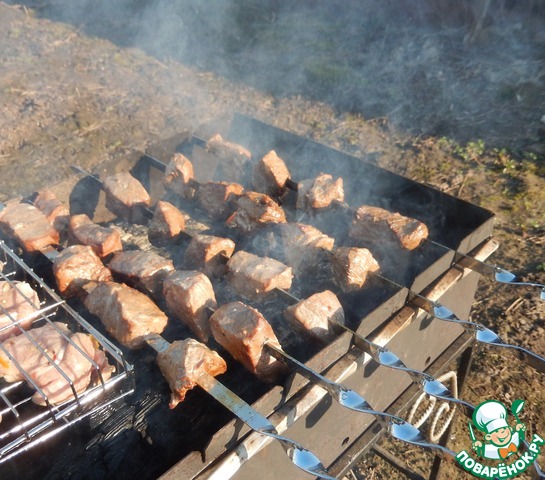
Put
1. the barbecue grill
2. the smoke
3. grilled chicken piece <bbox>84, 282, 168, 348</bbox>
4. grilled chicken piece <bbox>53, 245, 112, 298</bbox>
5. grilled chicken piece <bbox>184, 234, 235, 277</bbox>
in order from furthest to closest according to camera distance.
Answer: the smoke → grilled chicken piece <bbox>184, 234, 235, 277</bbox> → grilled chicken piece <bbox>53, 245, 112, 298</bbox> → grilled chicken piece <bbox>84, 282, 168, 348</bbox> → the barbecue grill

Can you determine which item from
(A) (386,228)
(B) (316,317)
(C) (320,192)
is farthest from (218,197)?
(B) (316,317)

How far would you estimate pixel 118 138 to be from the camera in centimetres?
721

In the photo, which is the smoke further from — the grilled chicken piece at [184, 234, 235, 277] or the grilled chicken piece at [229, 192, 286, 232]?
the grilled chicken piece at [184, 234, 235, 277]

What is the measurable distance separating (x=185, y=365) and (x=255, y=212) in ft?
4.37

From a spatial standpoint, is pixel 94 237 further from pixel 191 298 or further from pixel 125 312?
pixel 191 298

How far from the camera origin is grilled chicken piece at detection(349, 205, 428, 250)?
10.2 feet

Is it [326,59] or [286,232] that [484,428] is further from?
[326,59]

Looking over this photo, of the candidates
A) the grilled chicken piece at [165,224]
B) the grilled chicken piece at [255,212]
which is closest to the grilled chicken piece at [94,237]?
the grilled chicken piece at [165,224]

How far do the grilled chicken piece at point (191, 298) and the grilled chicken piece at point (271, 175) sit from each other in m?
1.17

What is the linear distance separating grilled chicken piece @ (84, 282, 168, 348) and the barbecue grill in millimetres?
148

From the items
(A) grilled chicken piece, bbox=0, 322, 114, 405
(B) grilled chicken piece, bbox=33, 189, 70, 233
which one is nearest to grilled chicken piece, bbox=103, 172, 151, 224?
(B) grilled chicken piece, bbox=33, 189, 70, 233

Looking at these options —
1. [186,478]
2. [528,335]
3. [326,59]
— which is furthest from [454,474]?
[326,59]

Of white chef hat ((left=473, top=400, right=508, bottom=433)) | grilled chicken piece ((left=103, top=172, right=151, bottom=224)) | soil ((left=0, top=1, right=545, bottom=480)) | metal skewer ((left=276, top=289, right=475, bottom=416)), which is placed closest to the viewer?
metal skewer ((left=276, top=289, right=475, bottom=416))

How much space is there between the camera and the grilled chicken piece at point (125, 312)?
2.74 m
